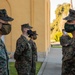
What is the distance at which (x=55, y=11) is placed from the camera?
63.2 metres

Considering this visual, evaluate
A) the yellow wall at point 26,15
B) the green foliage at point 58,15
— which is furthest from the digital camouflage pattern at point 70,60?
the green foliage at point 58,15

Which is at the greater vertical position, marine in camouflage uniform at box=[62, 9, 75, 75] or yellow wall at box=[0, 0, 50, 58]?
marine in camouflage uniform at box=[62, 9, 75, 75]

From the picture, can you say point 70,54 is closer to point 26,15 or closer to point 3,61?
point 3,61

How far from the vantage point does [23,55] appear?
10125mm

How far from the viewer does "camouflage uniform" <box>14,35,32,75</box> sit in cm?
1000

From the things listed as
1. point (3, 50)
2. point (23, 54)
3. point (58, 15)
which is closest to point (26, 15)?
point (23, 54)

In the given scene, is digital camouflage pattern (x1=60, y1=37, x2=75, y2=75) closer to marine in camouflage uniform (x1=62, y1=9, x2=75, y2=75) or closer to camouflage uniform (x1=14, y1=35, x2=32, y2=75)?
marine in camouflage uniform (x1=62, y1=9, x2=75, y2=75)

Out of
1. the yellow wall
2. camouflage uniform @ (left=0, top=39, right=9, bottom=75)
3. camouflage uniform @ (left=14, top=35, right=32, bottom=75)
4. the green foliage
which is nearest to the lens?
camouflage uniform @ (left=0, top=39, right=9, bottom=75)

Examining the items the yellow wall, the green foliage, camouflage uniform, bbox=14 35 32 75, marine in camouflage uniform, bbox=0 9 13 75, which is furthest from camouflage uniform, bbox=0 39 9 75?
the green foliage

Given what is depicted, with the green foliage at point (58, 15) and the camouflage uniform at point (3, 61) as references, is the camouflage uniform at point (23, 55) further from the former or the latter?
the green foliage at point (58, 15)

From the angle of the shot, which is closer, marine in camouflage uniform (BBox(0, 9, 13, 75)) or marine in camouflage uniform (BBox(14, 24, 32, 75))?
marine in camouflage uniform (BBox(0, 9, 13, 75))

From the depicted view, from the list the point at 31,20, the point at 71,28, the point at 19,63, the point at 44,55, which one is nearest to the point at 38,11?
the point at 31,20

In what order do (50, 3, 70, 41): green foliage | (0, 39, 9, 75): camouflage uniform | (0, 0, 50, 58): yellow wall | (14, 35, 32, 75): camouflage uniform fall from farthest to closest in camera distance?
(50, 3, 70, 41): green foliage < (0, 0, 50, 58): yellow wall < (14, 35, 32, 75): camouflage uniform < (0, 39, 9, 75): camouflage uniform

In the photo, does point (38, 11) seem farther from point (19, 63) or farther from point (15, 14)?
point (19, 63)
